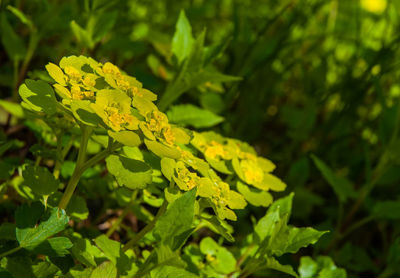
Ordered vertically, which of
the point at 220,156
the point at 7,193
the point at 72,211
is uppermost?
the point at 220,156

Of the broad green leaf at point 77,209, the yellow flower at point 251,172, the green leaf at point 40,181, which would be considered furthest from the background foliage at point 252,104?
the yellow flower at point 251,172

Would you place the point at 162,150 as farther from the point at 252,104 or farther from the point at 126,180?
the point at 252,104

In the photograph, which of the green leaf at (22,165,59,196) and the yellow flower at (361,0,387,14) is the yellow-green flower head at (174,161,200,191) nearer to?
the green leaf at (22,165,59,196)

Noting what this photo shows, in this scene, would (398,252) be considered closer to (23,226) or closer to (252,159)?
(252,159)

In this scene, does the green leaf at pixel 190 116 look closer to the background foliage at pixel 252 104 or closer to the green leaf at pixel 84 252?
the background foliage at pixel 252 104

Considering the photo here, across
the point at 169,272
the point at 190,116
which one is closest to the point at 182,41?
the point at 190,116

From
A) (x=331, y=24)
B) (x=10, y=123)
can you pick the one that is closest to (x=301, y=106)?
(x=331, y=24)

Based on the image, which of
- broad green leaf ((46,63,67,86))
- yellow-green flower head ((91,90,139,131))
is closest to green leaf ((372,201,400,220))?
yellow-green flower head ((91,90,139,131))
